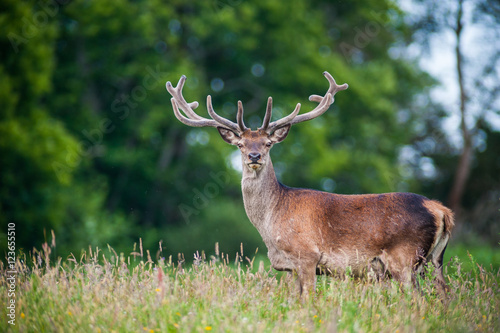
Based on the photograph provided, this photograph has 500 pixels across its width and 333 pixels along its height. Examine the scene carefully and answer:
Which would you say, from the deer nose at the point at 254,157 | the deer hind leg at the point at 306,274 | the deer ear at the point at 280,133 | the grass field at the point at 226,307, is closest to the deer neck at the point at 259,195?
the deer nose at the point at 254,157

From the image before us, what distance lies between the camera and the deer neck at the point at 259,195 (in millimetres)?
6910

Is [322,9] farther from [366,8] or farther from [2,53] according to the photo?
[2,53]

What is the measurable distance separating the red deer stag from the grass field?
36cm

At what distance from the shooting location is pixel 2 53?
1559cm

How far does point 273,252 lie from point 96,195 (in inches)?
513

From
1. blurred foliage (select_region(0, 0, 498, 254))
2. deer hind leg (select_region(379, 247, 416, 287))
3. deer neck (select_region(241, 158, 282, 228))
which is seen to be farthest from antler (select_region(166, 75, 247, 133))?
blurred foliage (select_region(0, 0, 498, 254))

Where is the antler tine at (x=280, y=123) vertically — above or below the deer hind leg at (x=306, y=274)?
above

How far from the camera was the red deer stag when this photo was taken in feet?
20.7

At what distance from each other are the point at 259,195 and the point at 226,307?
6.81 feet

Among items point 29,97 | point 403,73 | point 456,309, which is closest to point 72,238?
point 29,97

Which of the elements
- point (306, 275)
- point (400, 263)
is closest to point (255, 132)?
point (306, 275)

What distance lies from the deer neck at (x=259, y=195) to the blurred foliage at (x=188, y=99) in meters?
10.1

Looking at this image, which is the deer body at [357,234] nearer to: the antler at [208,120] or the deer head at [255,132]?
the deer head at [255,132]

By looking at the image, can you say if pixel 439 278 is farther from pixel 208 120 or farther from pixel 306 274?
pixel 208 120
